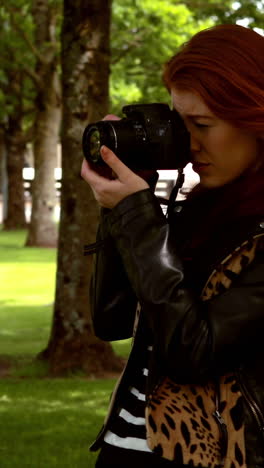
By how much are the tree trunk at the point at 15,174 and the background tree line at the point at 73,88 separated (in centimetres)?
3

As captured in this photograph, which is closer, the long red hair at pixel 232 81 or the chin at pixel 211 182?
the long red hair at pixel 232 81

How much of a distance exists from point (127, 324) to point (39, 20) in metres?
19.9

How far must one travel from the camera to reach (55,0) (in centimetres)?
1809

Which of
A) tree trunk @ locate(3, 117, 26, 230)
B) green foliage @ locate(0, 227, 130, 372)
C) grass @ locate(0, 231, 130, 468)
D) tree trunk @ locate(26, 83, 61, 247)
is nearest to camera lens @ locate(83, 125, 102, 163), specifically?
grass @ locate(0, 231, 130, 468)

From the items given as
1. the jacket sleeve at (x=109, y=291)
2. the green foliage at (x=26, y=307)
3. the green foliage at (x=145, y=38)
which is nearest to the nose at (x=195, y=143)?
the jacket sleeve at (x=109, y=291)

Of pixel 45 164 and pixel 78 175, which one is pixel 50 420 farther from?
pixel 45 164

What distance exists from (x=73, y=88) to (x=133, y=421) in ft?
19.8

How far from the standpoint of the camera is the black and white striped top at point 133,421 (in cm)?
192

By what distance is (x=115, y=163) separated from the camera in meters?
1.90

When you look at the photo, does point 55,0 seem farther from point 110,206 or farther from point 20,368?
point 110,206

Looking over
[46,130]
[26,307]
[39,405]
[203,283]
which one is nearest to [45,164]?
[46,130]

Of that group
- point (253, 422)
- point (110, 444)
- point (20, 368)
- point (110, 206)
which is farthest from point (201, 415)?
point (20, 368)

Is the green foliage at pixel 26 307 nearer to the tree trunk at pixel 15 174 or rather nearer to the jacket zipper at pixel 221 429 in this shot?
the jacket zipper at pixel 221 429

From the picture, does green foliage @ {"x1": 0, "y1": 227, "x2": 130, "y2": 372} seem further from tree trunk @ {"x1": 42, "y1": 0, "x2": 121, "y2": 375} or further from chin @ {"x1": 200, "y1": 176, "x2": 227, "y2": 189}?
chin @ {"x1": 200, "y1": 176, "x2": 227, "y2": 189}
